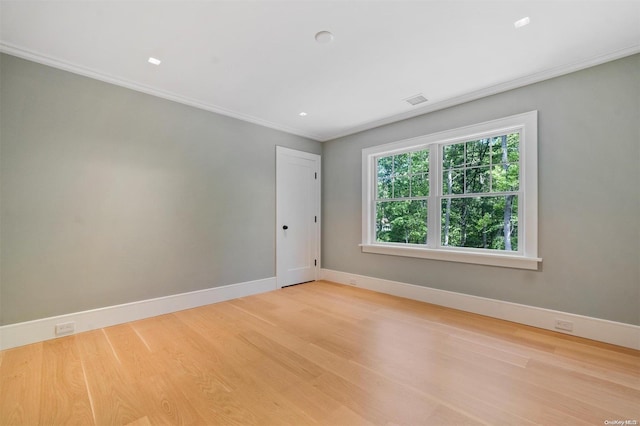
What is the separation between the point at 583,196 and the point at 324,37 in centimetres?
291

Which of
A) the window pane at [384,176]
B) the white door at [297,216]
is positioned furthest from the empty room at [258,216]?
the white door at [297,216]

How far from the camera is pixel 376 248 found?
4406mm

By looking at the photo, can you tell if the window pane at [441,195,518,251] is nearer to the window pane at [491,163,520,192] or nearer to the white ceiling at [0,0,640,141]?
the window pane at [491,163,520,192]

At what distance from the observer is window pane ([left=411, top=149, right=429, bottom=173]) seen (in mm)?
3986

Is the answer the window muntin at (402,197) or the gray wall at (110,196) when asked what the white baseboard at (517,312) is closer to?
the window muntin at (402,197)

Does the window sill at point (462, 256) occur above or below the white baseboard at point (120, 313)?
above

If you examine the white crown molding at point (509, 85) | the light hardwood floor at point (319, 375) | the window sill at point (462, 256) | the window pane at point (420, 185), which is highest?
the white crown molding at point (509, 85)

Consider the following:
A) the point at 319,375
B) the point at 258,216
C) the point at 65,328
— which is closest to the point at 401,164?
the point at 258,216

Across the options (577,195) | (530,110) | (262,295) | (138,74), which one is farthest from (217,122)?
(577,195)

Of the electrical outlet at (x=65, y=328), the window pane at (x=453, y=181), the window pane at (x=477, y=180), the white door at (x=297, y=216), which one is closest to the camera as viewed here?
the electrical outlet at (x=65, y=328)

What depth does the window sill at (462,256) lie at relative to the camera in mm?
3012

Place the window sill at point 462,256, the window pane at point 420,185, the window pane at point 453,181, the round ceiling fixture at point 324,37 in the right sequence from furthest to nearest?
the window pane at point 420,185 → the window pane at point 453,181 → the window sill at point 462,256 → the round ceiling fixture at point 324,37

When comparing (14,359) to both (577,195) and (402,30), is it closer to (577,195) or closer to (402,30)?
(402,30)

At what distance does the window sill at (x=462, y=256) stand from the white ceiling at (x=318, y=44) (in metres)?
1.95
